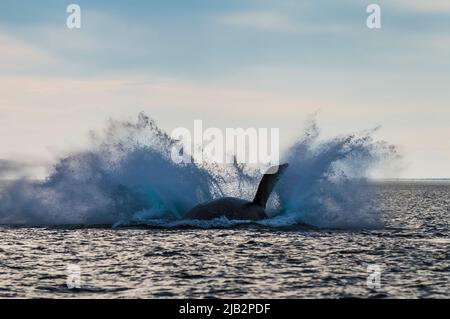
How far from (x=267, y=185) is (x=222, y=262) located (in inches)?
635

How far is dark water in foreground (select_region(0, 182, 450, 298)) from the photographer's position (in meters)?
22.9

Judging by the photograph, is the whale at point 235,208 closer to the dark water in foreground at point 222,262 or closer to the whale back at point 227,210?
the whale back at point 227,210

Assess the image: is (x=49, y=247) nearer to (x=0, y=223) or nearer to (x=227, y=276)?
(x=227, y=276)

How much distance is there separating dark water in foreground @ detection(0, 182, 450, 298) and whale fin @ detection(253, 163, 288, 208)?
302cm

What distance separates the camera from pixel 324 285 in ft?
78.3
